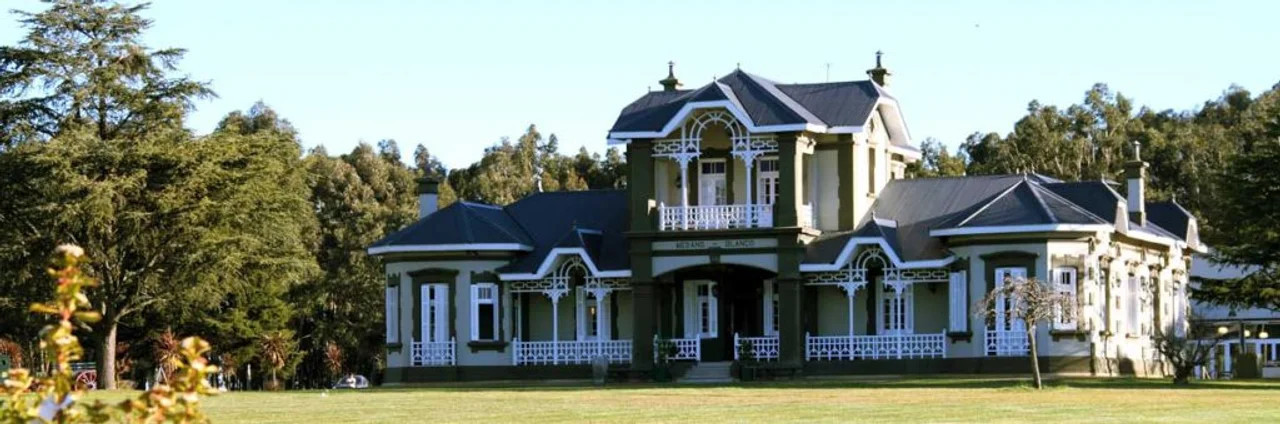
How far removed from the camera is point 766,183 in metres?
52.0

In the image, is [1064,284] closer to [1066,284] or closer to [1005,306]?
[1066,284]

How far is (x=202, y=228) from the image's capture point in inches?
2251

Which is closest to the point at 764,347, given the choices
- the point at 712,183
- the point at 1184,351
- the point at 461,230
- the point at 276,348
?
the point at 712,183

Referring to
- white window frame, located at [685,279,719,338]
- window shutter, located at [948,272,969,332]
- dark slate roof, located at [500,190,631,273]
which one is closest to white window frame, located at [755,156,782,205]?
white window frame, located at [685,279,719,338]

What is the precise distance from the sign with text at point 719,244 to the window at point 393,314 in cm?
714

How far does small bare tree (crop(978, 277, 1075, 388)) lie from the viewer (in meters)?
43.3

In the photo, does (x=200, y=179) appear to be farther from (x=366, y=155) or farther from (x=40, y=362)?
(x=366, y=155)

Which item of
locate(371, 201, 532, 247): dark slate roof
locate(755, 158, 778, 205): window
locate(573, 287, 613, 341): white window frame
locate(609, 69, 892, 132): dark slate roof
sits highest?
locate(609, 69, 892, 132): dark slate roof

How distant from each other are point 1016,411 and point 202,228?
31.1 meters

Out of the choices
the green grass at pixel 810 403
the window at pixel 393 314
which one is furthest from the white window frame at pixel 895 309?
the window at pixel 393 314

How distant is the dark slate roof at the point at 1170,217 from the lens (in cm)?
5669

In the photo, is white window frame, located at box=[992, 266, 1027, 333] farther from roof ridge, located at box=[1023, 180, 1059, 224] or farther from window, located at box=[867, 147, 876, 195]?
window, located at box=[867, 147, 876, 195]

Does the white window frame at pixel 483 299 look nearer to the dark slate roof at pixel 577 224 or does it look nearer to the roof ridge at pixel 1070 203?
the dark slate roof at pixel 577 224

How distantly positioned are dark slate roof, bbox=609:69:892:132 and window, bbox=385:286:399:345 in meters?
7.21
